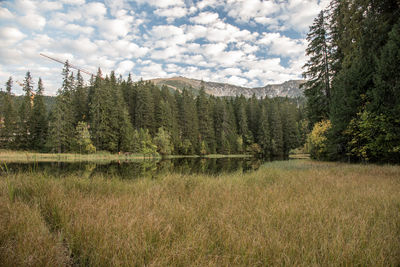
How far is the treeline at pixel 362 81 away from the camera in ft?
37.3

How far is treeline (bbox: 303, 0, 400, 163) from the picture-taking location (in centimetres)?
1137

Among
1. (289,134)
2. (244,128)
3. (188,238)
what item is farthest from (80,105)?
(289,134)

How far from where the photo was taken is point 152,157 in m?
42.2

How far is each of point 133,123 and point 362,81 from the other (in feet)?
159

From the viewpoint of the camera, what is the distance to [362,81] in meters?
14.9

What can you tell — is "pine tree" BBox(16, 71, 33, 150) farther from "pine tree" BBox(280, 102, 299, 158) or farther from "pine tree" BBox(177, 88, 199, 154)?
"pine tree" BBox(280, 102, 299, 158)

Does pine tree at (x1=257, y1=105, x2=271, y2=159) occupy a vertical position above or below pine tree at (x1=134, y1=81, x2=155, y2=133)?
below

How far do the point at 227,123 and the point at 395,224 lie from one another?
60.8 m

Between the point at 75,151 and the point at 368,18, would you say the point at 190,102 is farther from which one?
the point at 368,18

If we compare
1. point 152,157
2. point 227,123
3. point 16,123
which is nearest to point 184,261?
point 152,157

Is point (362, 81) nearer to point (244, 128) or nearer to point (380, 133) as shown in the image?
point (380, 133)

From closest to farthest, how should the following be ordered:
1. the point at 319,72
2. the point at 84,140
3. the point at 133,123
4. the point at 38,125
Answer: the point at 319,72, the point at 84,140, the point at 38,125, the point at 133,123

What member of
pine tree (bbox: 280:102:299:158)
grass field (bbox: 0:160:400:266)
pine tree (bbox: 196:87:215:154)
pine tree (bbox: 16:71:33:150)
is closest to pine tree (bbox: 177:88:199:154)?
pine tree (bbox: 196:87:215:154)

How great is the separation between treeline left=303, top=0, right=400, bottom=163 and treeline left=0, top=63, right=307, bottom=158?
32181mm
